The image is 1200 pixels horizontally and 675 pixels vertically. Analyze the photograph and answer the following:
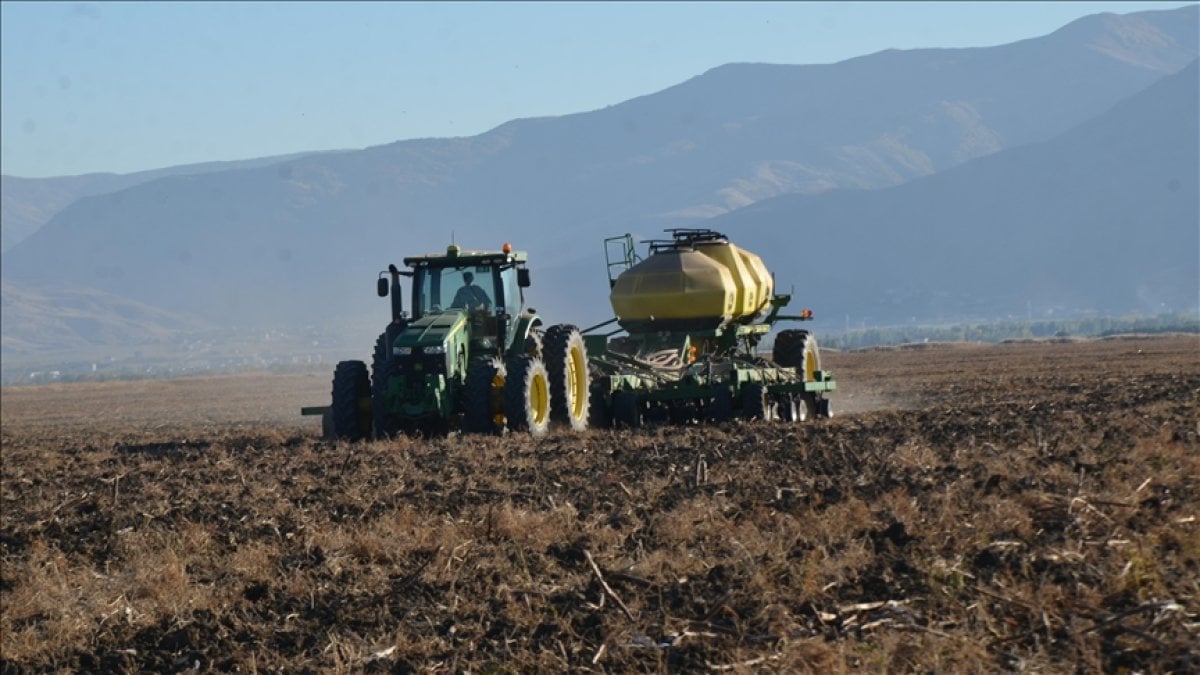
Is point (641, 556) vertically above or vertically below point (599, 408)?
below

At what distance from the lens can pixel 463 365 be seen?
71.1 feet

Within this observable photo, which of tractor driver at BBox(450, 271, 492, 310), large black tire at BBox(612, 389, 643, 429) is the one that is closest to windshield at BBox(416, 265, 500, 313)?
tractor driver at BBox(450, 271, 492, 310)

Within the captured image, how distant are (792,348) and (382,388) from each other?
8.83 metres

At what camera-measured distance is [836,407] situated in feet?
98.3

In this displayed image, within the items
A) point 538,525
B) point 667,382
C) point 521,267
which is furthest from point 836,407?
point 538,525

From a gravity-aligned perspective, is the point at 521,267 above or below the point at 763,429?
above

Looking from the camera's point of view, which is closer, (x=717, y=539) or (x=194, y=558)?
(x=717, y=539)

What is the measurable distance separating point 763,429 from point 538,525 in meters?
8.45

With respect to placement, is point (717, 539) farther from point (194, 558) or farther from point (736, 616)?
point (194, 558)

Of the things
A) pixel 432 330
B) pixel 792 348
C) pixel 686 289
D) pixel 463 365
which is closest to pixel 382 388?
pixel 432 330

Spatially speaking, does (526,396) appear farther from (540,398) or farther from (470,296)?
(470,296)

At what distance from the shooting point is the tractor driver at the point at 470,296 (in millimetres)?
22219

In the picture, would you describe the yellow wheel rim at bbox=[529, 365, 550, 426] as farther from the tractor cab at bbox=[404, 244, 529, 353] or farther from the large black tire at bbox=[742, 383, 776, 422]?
the large black tire at bbox=[742, 383, 776, 422]

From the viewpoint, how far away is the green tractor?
68.4 ft
